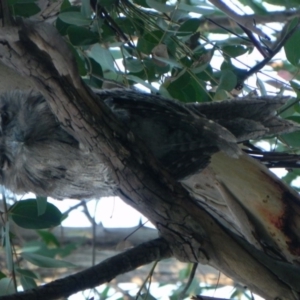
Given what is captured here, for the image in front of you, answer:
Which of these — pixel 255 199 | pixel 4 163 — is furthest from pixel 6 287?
pixel 255 199

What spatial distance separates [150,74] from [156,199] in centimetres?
44

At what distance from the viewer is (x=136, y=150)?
0.84m

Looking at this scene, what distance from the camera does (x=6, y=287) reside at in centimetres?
108

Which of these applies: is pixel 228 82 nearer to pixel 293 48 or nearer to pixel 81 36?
pixel 293 48

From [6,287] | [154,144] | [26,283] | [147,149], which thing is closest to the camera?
[147,149]

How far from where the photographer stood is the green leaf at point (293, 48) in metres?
1.14

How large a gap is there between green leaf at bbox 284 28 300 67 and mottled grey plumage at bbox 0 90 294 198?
18cm

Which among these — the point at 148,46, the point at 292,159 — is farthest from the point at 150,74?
the point at 292,159

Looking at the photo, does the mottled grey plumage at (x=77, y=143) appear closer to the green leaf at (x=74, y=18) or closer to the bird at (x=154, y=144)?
the bird at (x=154, y=144)

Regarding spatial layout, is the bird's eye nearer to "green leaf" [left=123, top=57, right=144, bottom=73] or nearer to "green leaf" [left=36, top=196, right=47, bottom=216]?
"green leaf" [left=36, top=196, right=47, bottom=216]

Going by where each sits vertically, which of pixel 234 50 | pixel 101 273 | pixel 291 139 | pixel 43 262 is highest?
pixel 234 50

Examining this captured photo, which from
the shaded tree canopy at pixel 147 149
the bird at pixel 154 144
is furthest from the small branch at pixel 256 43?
the bird at pixel 154 144

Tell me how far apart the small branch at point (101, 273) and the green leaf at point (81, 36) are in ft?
1.34

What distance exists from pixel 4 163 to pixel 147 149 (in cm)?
28
